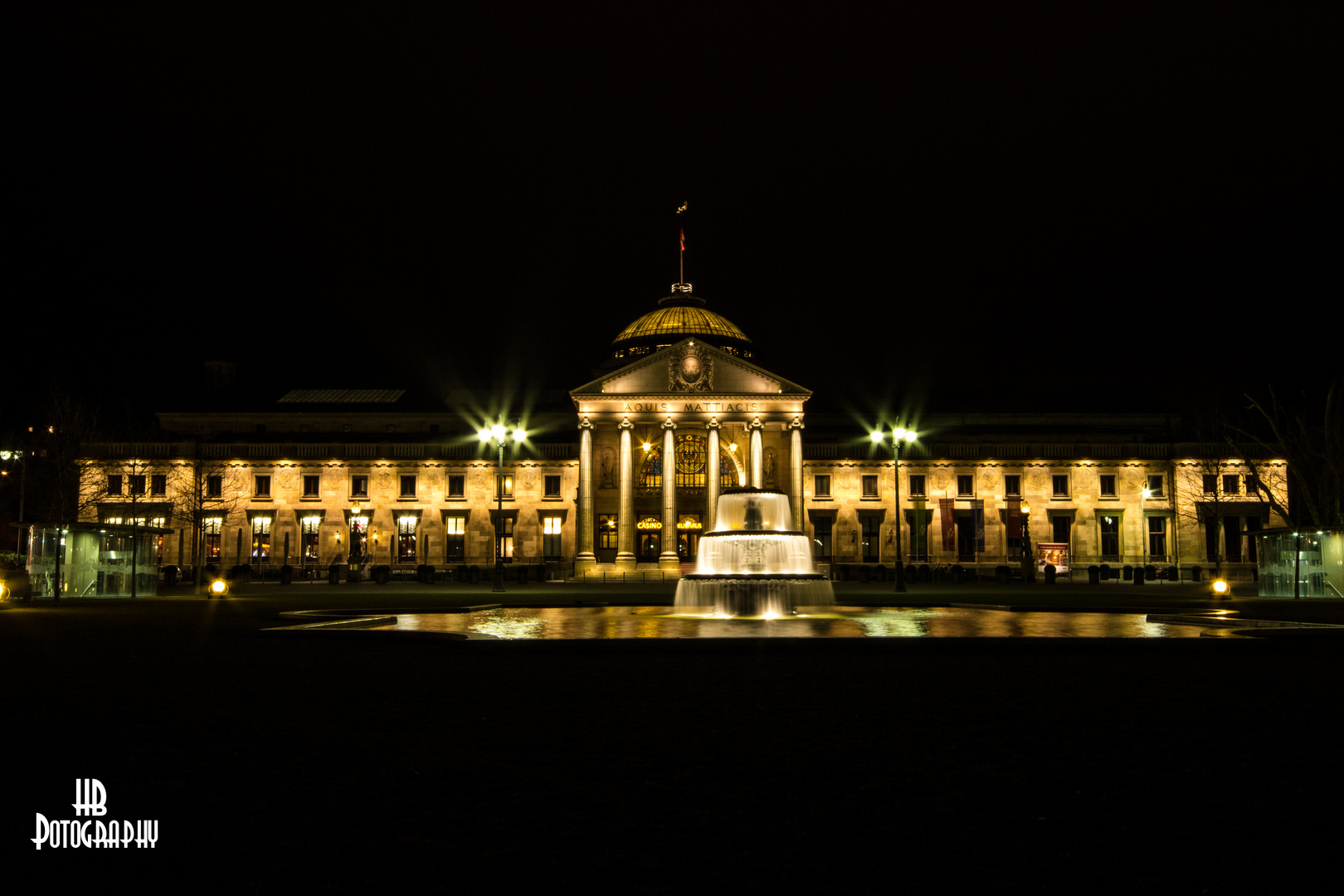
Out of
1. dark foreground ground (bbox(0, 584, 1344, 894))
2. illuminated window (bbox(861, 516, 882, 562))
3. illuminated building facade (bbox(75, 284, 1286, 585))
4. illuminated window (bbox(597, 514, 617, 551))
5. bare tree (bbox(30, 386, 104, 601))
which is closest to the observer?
dark foreground ground (bbox(0, 584, 1344, 894))

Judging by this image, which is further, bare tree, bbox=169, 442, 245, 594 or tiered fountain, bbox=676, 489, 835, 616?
bare tree, bbox=169, 442, 245, 594

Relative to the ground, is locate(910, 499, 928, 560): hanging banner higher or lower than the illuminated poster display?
higher

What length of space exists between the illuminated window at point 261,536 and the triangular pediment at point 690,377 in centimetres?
2280

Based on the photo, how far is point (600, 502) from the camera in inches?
2906

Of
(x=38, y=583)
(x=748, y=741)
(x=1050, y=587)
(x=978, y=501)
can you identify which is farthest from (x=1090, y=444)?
(x=748, y=741)

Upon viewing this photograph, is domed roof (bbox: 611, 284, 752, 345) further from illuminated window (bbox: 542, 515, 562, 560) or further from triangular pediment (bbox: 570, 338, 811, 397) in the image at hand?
illuminated window (bbox: 542, 515, 562, 560)

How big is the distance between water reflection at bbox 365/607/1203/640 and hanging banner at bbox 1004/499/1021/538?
48871mm

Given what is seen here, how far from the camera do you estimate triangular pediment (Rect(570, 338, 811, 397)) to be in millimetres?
70312

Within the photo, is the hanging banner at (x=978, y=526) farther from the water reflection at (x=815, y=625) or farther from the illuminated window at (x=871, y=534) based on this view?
the water reflection at (x=815, y=625)

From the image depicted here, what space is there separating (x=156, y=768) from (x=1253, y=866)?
6607mm

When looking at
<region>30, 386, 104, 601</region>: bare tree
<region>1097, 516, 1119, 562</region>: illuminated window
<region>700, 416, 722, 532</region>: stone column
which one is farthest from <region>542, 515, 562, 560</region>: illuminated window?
<region>1097, 516, 1119, 562</region>: illuminated window

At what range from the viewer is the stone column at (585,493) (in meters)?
69.3

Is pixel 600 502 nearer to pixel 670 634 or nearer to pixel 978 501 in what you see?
pixel 978 501

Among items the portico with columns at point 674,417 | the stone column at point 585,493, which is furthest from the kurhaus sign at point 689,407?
the stone column at point 585,493
